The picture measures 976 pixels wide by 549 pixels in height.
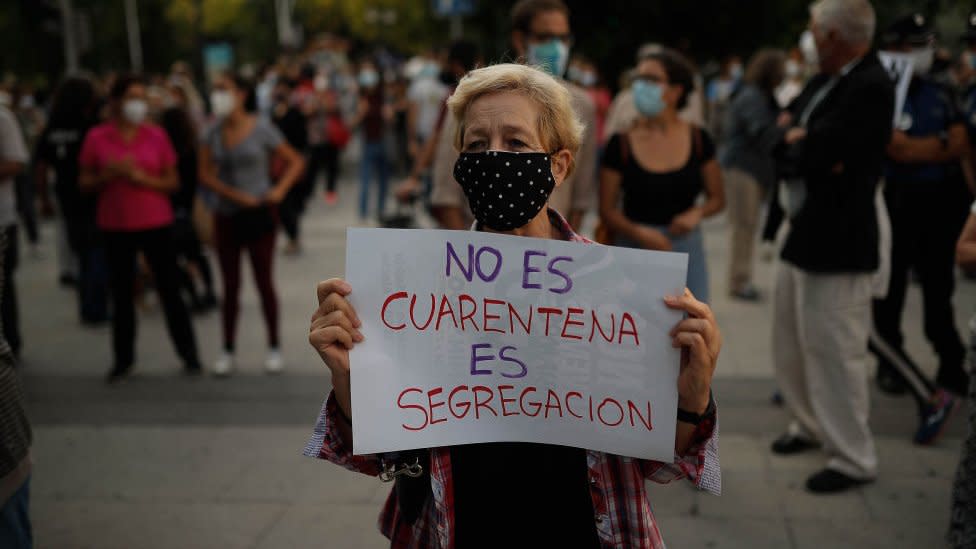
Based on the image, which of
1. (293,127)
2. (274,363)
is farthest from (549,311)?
(293,127)

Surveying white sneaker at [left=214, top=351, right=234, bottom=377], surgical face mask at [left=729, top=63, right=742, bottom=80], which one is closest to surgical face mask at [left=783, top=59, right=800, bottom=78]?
surgical face mask at [left=729, top=63, right=742, bottom=80]

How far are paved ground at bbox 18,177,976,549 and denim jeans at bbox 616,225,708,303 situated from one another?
0.91m

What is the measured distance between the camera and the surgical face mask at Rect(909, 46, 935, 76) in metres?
5.45

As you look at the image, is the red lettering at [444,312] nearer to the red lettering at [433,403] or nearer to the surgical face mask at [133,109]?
the red lettering at [433,403]

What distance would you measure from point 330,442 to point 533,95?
0.86 meters

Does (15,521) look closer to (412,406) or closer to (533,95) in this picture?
(412,406)

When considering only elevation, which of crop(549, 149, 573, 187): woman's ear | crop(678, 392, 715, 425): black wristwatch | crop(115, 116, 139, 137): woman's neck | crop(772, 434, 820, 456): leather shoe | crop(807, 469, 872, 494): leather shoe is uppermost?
crop(549, 149, 573, 187): woman's ear

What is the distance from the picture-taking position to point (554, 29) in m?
4.67

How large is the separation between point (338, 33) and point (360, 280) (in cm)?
5368

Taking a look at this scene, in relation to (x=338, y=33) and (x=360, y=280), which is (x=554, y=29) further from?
(x=338, y=33)

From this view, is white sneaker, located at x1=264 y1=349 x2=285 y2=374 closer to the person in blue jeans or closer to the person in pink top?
the person in pink top

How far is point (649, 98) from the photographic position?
4.61 m

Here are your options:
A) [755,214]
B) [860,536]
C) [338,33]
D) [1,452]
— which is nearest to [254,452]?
[1,452]

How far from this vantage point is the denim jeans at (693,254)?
452 centimetres
